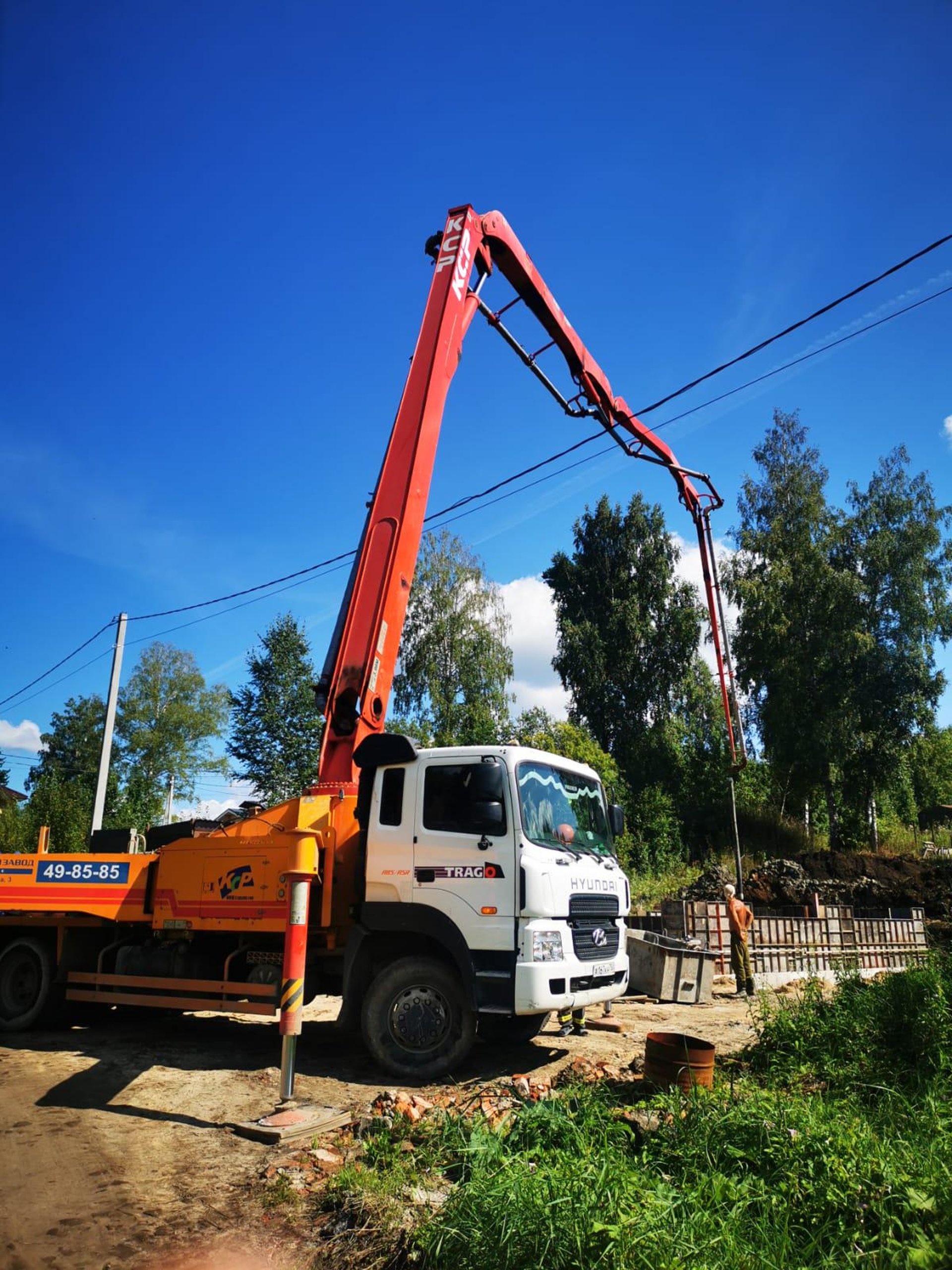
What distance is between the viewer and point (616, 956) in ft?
24.1

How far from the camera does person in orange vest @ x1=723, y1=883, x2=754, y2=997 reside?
444 inches

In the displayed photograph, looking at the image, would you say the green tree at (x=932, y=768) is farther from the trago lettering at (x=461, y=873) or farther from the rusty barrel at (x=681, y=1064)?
the rusty barrel at (x=681, y=1064)

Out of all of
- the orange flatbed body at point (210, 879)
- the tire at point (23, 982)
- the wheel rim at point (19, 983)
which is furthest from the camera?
the wheel rim at point (19, 983)

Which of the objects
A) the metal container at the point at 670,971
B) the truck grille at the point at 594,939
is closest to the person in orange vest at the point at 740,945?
the metal container at the point at 670,971

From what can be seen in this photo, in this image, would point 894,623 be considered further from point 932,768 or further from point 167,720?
point 167,720

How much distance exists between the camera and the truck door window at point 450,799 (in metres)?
6.84

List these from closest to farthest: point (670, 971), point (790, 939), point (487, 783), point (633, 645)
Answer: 1. point (487, 783)
2. point (670, 971)
3. point (790, 939)
4. point (633, 645)

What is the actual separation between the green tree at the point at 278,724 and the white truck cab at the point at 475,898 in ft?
78.0

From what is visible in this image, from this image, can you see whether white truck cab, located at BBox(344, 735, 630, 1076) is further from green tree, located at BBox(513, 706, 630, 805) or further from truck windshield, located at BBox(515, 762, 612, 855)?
green tree, located at BBox(513, 706, 630, 805)

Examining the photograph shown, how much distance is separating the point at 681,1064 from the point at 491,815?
225cm

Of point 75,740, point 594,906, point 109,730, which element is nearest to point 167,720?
point 75,740

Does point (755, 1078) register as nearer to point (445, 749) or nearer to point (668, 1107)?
point (668, 1107)

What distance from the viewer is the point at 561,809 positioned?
7.33 m

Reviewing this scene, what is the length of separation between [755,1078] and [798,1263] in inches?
121
